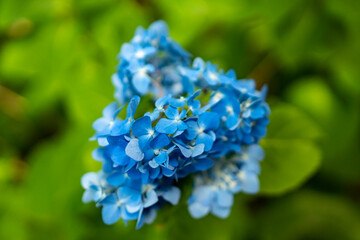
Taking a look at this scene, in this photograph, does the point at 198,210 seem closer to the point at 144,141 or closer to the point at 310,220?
the point at 144,141

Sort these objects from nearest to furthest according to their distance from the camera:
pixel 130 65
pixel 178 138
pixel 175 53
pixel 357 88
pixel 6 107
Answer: pixel 178 138 → pixel 130 65 → pixel 175 53 → pixel 357 88 → pixel 6 107

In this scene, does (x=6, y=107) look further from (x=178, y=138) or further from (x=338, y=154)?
(x=338, y=154)

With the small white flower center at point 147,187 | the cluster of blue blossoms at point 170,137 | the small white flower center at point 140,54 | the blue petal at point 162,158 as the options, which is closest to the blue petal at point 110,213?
the cluster of blue blossoms at point 170,137

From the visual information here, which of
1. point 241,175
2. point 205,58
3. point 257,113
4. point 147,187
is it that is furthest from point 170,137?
point 205,58

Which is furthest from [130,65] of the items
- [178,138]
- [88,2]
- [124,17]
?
[88,2]

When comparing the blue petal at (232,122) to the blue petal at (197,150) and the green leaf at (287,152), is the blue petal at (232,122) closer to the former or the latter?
the blue petal at (197,150)

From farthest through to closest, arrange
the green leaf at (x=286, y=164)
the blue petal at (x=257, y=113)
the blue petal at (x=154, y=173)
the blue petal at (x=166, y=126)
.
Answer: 1. the green leaf at (x=286, y=164)
2. the blue petal at (x=257, y=113)
3. the blue petal at (x=154, y=173)
4. the blue petal at (x=166, y=126)

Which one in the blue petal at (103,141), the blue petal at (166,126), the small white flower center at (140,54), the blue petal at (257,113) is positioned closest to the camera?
the blue petal at (166,126)

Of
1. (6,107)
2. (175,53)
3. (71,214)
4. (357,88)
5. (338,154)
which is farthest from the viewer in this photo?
(6,107)
